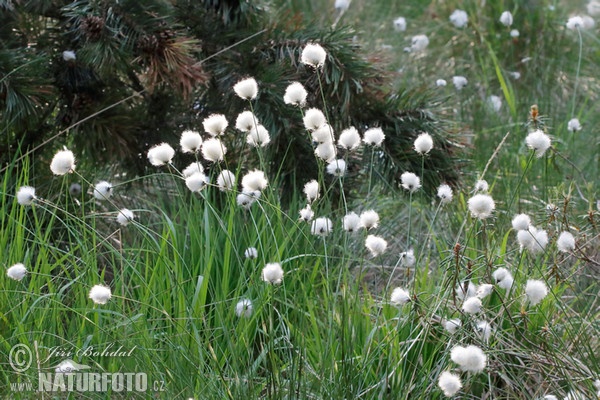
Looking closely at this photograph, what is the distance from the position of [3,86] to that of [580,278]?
2.02 meters

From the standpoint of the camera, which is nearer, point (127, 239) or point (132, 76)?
point (132, 76)

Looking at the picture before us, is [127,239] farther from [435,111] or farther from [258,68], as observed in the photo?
[435,111]

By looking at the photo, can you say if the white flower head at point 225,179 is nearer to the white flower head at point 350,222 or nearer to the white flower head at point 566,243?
the white flower head at point 350,222

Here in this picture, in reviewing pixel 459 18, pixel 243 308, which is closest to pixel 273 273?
pixel 243 308

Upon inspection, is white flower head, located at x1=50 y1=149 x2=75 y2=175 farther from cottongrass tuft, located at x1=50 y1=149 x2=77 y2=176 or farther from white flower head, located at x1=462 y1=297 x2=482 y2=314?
white flower head, located at x1=462 y1=297 x2=482 y2=314

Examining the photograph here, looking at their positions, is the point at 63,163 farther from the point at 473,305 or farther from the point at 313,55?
the point at 473,305

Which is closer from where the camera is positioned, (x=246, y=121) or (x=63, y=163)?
(x=63, y=163)

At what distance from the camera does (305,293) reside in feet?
7.34

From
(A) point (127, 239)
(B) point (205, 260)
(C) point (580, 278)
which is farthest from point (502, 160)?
(B) point (205, 260)

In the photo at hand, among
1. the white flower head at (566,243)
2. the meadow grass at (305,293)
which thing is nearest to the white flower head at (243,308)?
the meadow grass at (305,293)

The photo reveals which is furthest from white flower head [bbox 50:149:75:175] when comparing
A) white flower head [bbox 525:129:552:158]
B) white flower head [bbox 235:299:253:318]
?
white flower head [bbox 525:129:552:158]

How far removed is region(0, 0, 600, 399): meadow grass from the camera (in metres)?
2.12

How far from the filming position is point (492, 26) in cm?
572

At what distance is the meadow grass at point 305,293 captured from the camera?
6.94 ft
